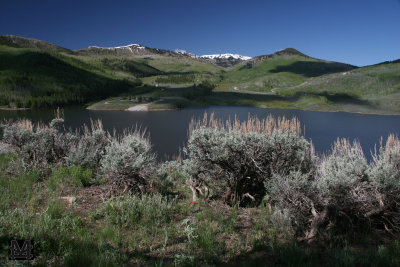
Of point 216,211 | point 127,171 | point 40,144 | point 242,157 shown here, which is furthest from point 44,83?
point 216,211

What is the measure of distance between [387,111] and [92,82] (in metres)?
135

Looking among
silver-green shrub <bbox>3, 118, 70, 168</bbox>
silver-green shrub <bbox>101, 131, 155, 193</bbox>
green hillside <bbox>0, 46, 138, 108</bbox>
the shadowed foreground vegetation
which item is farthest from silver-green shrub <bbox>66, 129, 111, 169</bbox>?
green hillside <bbox>0, 46, 138, 108</bbox>

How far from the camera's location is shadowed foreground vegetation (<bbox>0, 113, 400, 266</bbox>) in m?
3.55

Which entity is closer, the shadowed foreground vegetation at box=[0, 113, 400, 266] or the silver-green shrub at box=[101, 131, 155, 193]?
the shadowed foreground vegetation at box=[0, 113, 400, 266]

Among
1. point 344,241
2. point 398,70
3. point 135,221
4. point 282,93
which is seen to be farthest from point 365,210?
point 398,70

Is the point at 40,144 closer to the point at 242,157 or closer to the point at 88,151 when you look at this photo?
the point at 88,151

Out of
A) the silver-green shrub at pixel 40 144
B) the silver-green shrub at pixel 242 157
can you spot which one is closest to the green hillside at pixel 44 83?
the silver-green shrub at pixel 40 144

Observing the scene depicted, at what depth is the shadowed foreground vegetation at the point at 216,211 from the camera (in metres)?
3.55

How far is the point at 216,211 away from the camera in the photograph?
5.24m

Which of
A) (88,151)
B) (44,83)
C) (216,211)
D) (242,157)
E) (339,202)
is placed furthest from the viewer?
(44,83)

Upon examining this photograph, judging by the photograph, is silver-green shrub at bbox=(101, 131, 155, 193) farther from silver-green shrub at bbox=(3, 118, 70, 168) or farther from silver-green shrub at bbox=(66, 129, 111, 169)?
silver-green shrub at bbox=(3, 118, 70, 168)

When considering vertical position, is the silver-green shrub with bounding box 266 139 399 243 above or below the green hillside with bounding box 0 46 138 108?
below

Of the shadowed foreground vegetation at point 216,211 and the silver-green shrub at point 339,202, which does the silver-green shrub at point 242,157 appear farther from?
the silver-green shrub at point 339,202

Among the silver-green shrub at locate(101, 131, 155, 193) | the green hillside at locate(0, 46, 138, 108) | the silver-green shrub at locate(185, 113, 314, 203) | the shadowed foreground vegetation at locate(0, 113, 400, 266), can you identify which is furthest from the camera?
the green hillside at locate(0, 46, 138, 108)
